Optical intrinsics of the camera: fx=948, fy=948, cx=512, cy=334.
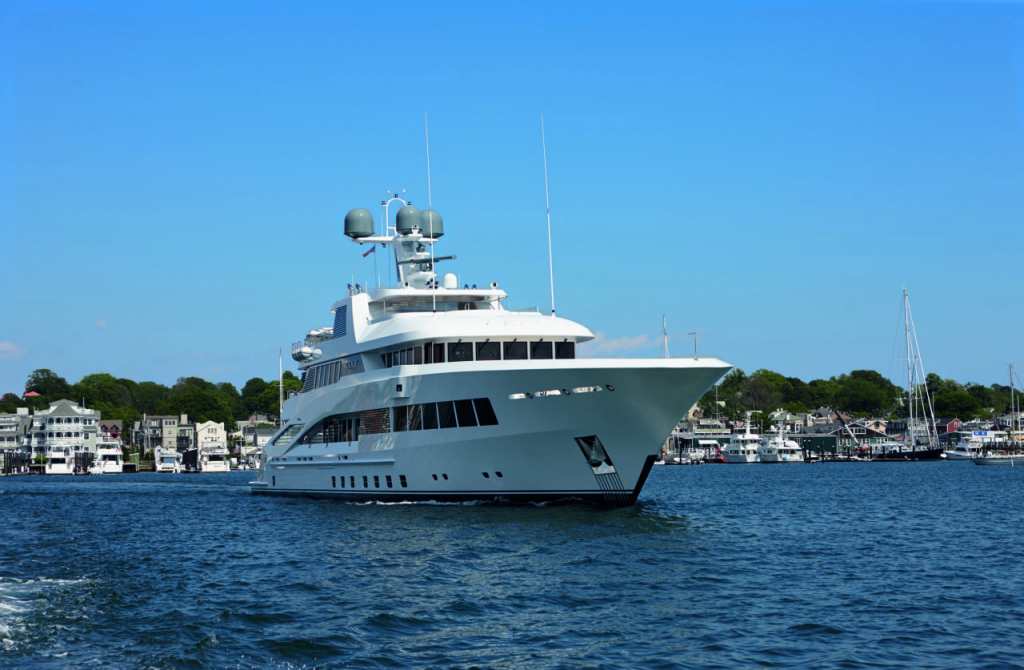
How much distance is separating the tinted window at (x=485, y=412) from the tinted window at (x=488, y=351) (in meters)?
2.43

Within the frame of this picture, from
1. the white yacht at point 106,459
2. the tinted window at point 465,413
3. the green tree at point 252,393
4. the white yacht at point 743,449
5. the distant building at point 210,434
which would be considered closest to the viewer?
the tinted window at point 465,413

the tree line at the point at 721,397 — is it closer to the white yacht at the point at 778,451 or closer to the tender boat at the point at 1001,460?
the white yacht at the point at 778,451

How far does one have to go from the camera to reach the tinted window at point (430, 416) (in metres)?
31.9

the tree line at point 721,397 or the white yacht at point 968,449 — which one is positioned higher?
the tree line at point 721,397

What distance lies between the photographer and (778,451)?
120 metres

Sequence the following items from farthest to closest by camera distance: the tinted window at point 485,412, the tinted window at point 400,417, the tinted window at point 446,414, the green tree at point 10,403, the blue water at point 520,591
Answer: the green tree at point 10,403 → the tinted window at point 400,417 → the tinted window at point 446,414 → the tinted window at point 485,412 → the blue water at point 520,591

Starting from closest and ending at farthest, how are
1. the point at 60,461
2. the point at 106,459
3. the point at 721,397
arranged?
the point at 60,461 < the point at 106,459 < the point at 721,397

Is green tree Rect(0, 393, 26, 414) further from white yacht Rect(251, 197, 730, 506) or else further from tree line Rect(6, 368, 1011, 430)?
white yacht Rect(251, 197, 730, 506)

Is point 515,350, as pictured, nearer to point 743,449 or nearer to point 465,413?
point 465,413

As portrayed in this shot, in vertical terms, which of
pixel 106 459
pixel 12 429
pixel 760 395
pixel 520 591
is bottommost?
pixel 520 591

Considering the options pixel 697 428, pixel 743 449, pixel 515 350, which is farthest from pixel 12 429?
pixel 515 350

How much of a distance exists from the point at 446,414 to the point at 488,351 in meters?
2.67

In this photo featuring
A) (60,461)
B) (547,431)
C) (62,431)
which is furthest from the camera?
(62,431)

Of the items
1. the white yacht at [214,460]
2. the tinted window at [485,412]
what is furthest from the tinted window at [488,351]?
the white yacht at [214,460]
